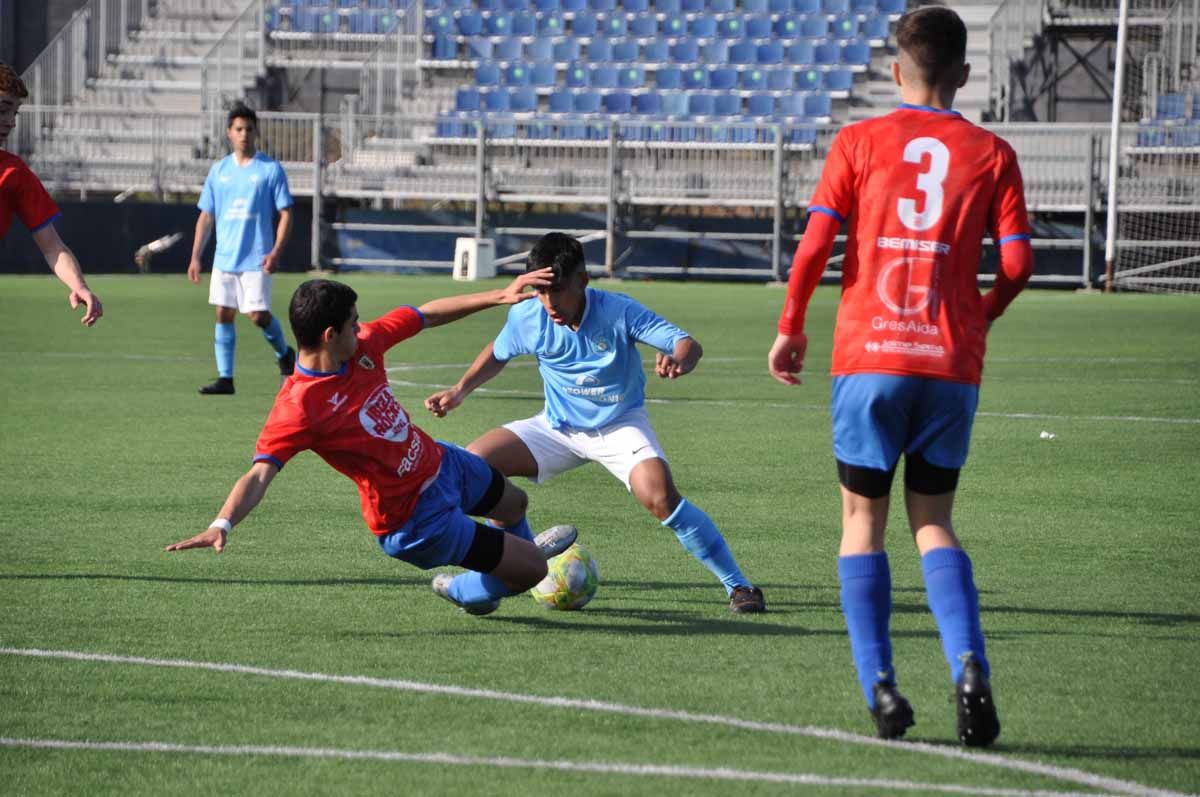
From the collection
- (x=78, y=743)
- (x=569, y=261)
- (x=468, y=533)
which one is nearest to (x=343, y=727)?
(x=78, y=743)

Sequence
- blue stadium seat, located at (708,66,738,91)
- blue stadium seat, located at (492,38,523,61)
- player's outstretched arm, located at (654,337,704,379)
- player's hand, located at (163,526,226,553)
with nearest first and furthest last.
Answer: player's hand, located at (163,526,226,553), player's outstretched arm, located at (654,337,704,379), blue stadium seat, located at (708,66,738,91), blue stadium seat, located at (492,38,523,61)

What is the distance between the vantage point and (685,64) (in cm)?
3397


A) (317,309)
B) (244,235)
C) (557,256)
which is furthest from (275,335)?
(317,309)

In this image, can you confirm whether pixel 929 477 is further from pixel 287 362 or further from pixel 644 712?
pixel 287 362

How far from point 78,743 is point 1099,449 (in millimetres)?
7813

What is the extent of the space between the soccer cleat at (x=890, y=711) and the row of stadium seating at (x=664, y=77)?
29.1 meters

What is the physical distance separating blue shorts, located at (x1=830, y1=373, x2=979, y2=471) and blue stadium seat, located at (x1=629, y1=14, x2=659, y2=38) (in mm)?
30656

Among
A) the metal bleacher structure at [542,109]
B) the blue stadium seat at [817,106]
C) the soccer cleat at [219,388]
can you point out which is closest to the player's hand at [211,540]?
the soccer cleat at [219,388]

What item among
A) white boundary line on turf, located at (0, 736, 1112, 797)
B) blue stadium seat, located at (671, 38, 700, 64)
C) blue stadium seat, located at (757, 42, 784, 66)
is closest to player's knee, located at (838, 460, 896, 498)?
white boundary line on turf, located at (0, 736, 1112, 797)

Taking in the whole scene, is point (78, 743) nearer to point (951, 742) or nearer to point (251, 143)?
point (951, 742)

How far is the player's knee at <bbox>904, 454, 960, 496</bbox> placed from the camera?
4.77m

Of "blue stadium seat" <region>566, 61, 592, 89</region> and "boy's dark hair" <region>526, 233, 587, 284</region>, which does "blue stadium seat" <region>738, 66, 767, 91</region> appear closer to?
"blue stadium seat" <region>566, 61, 592, 89</region>

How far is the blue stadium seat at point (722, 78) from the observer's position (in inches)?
1321

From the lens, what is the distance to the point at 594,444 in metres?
6.93
